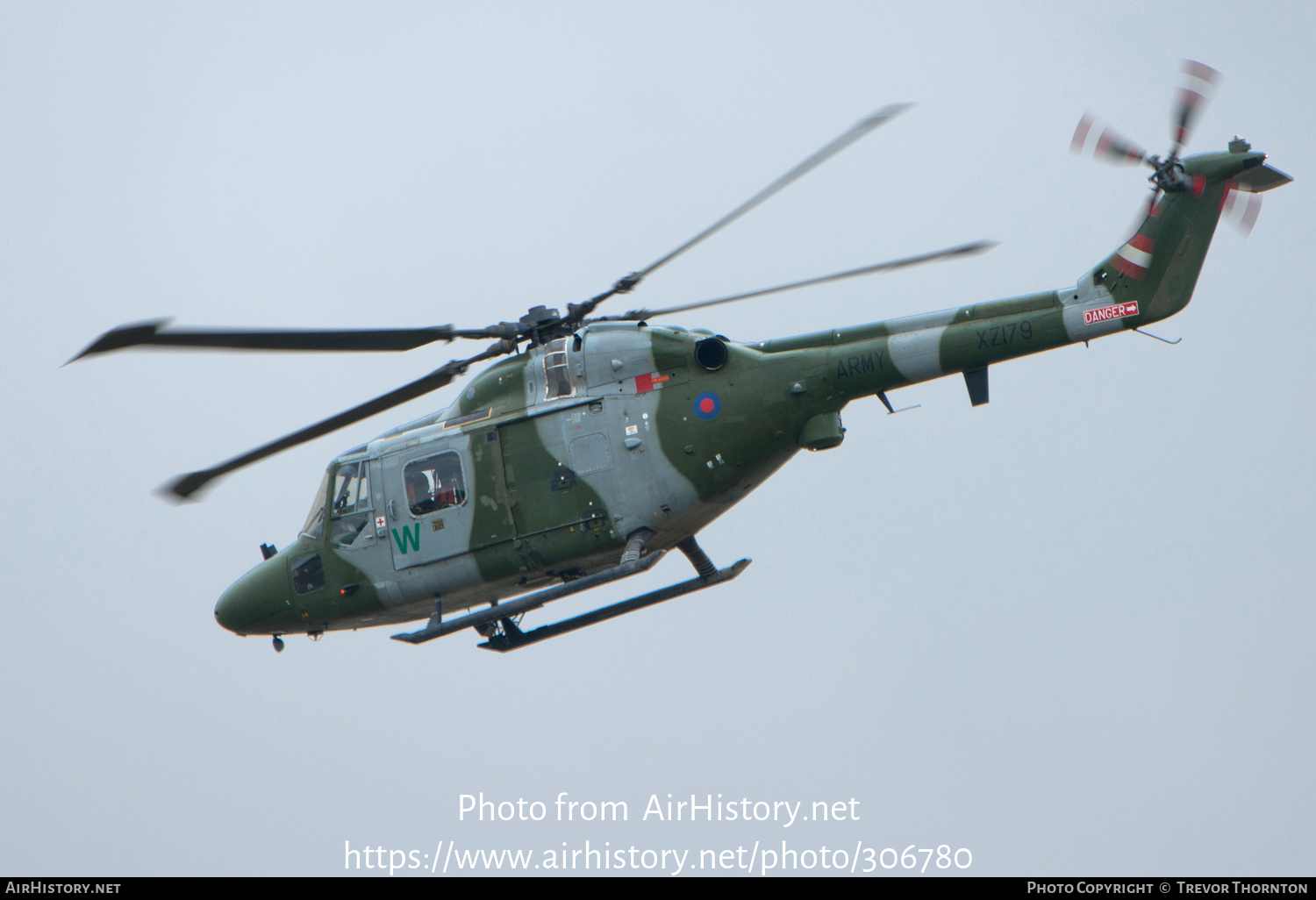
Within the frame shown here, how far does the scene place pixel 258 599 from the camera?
1964 cm

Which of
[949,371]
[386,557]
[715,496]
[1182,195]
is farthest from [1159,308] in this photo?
[386,557]

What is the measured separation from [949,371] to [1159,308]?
2.50 meters

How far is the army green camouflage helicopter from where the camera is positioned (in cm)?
1666

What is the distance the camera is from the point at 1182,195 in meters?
16.8

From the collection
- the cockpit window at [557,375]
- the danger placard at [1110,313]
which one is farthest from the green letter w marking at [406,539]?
the danger placard at [1110,313]

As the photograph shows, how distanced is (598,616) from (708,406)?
2974mm

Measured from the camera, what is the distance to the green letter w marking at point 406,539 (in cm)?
1856

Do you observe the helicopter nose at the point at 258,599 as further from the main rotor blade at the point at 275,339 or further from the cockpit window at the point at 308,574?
the main rotor blade at the point at 275,339

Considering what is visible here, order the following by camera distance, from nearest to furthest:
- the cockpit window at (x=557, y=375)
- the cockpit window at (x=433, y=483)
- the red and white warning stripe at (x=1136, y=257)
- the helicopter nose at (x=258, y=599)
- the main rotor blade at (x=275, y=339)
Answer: the main rotor blade at (x=275, y=339) < the red and white warning stripe at (x=1136, y=257) < the cockpit window at (x=557, y=375) < the cockpit window at (x=433, y=483) < the helicopter nose at (x=258, y=599)

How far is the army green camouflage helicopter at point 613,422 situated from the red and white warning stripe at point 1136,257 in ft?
0.07

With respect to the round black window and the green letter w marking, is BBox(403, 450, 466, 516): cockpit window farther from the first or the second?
Result: the round black window

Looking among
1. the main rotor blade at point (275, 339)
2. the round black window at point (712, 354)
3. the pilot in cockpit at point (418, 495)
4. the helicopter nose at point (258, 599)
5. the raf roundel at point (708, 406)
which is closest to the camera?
the main rotor blade at point (275, 339)

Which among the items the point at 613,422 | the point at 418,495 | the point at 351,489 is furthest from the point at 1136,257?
the point at 351,489

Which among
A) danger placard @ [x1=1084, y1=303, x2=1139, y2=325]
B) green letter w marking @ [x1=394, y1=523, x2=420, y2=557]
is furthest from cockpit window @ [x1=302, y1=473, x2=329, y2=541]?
danger placard @ [x1=1084, y1=303, x2=1139, y2=325]
